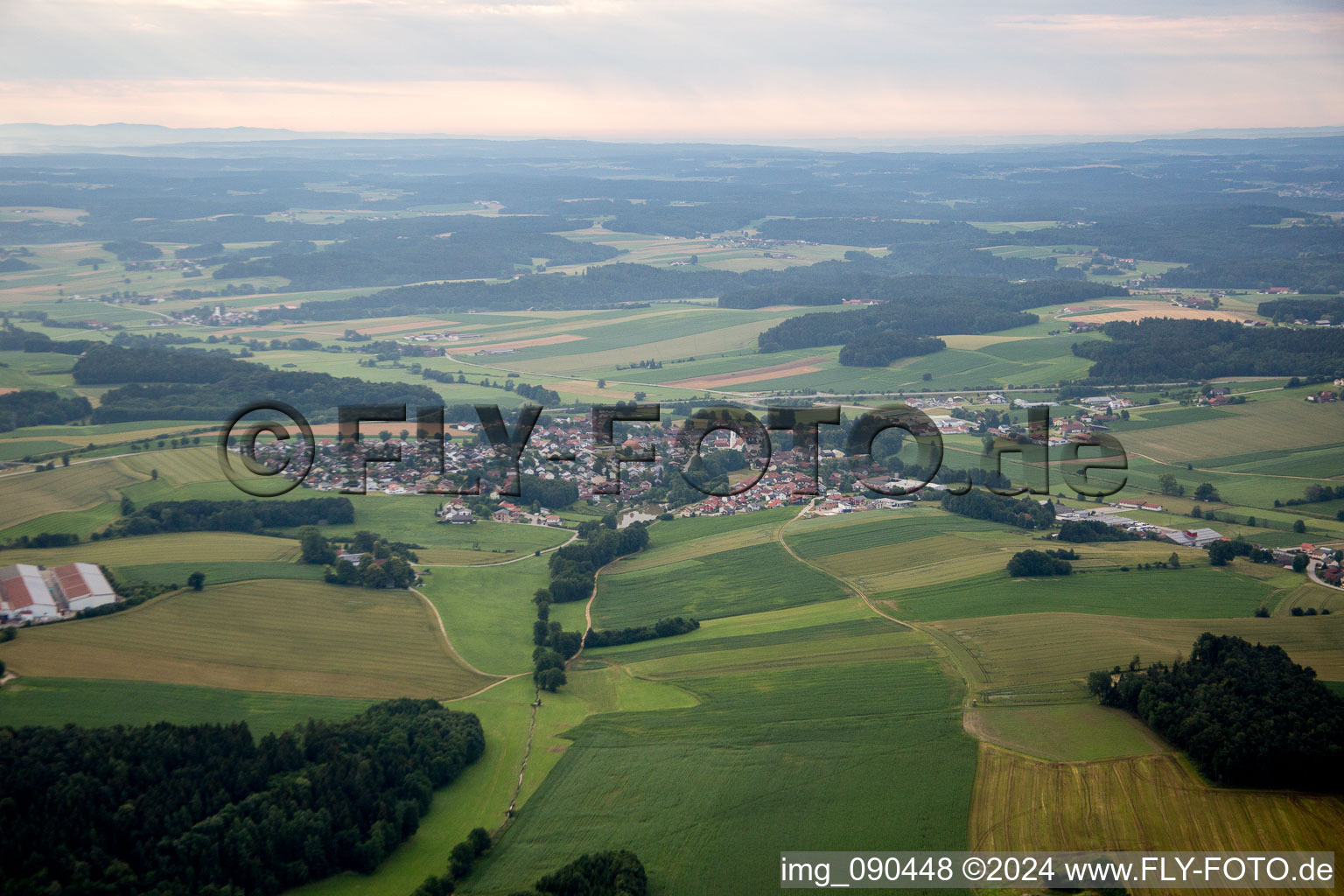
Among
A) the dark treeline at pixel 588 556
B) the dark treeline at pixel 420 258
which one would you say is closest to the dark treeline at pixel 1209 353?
the dark treeline at pixel 588 556

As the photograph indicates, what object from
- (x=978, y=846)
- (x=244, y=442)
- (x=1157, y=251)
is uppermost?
(x=1157, y=251)

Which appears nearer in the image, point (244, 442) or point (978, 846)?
point (978, 846)

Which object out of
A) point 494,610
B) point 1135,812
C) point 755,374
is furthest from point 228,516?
point 755,374

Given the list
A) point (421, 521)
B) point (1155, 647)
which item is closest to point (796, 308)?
point (421, 521)

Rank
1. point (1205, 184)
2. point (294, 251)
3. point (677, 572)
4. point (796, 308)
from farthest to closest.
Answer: point (1205, 184), point (294, 251), point (796, 308), point (677, 572)

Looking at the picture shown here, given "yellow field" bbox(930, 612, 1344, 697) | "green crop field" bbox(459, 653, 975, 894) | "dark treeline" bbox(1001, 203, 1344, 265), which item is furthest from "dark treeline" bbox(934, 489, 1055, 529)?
"dark treeline" bbox(1001, 203, 1344, 265)

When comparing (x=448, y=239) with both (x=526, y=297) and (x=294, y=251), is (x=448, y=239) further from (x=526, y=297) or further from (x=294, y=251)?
(x=526, y=297)

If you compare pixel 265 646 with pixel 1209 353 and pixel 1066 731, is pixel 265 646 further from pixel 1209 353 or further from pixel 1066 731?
pixel 1209 353
